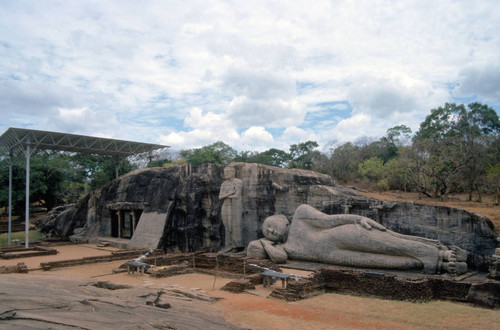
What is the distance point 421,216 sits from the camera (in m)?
11.5

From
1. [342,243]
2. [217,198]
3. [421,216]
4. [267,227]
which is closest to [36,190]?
[217,198]

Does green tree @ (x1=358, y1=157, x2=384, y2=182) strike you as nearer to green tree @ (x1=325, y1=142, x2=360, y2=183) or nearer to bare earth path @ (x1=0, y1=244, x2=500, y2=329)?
green tree @ (x1=325, y1=142, x2=360, y2=183)

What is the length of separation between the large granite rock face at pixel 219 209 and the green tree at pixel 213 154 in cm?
1593

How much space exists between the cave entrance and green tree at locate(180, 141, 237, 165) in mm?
16283

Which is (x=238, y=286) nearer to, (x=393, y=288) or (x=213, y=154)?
(x=393, y=288)

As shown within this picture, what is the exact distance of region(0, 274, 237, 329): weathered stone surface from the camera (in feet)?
14.5

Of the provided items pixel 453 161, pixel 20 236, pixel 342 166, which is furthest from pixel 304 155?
pixel 20 236

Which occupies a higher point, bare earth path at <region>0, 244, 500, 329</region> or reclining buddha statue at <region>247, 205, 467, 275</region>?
reclining buddha statue at <region>247, 205, 467, 275</region>

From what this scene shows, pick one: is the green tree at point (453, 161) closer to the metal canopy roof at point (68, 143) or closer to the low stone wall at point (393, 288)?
the low stone wall at point (393, 288)

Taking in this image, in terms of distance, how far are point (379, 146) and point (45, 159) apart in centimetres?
3065

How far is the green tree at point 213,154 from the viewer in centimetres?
3741

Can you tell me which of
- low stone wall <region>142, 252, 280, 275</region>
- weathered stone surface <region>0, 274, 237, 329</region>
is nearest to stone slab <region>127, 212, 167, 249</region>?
low stone wall <region>142, 252, 280, 275</region>

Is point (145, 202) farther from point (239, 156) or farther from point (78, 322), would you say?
point (239, 156)

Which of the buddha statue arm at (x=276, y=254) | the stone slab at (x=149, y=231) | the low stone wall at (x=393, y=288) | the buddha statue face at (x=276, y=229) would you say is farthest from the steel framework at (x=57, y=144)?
the low stone wall at (x=393, y=288)
